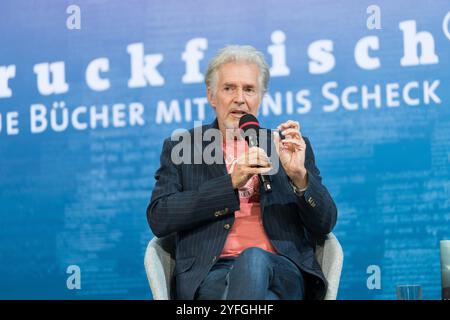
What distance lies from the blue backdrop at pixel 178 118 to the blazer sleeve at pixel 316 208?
1036 millimetres

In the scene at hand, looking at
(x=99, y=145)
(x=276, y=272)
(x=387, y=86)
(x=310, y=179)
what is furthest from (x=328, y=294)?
(x=99, y=145)

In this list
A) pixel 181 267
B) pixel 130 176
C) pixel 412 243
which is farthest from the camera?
pixel 130 176

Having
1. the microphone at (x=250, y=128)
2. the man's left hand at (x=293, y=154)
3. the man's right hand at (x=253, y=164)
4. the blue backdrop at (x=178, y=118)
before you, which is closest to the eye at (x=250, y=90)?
the microphone at (x=250, y=128)

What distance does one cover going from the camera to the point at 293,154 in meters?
2.52

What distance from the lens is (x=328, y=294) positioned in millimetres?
2502

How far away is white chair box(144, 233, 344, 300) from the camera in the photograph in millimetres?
2494

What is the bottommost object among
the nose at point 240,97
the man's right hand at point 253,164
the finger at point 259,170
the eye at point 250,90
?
the finger at point 259,170

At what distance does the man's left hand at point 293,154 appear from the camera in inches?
98.9

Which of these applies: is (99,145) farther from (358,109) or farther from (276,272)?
(276,272)

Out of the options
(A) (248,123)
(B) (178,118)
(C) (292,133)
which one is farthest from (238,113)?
(B) (178,118)

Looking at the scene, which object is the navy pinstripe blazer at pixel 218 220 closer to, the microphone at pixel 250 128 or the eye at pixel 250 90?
the microphone at pixel 250 128

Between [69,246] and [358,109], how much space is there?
5.32 feet

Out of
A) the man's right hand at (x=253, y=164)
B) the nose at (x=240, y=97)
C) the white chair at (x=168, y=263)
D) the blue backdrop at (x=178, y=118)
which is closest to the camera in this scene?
the man's right hand at (x=253, y=164)

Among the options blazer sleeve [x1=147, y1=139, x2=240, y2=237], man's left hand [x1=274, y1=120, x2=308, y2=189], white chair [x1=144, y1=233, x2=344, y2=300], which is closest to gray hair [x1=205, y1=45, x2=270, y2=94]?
man's left hand [x1=274, y1=120, x2=308, y2=189]
